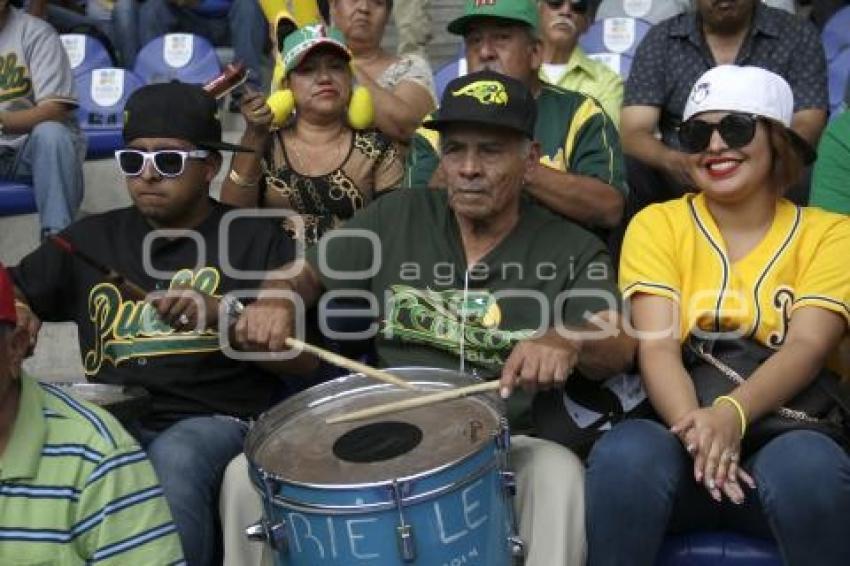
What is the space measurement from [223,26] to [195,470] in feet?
19.0

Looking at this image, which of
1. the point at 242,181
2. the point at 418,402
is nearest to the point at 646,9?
the point at 242,181

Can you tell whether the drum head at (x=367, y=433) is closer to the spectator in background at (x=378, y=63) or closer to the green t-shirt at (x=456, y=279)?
the green t-shirt at (x=456, y=279)

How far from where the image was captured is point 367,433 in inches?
117

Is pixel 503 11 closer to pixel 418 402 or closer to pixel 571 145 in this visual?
pixel 571 145

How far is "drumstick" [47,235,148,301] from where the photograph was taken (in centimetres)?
358

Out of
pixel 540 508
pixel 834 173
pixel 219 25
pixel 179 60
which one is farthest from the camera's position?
pixel 219 25

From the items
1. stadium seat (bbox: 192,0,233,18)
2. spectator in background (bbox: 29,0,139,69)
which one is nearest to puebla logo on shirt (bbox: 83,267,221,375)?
spectator in background (bbox: 29,0,139,69)

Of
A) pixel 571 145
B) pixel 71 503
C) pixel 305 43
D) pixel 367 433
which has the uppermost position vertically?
pixel 305 43

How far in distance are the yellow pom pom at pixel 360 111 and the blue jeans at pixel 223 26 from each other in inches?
135

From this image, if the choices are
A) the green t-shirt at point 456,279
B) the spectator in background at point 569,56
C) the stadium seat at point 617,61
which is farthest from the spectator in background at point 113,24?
the green t-shirt at point 456,279

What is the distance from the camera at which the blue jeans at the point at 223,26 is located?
8.23 m

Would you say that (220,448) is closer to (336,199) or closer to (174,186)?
(174,186)

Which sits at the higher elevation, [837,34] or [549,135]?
[837,34]

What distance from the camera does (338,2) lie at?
16.8ft
